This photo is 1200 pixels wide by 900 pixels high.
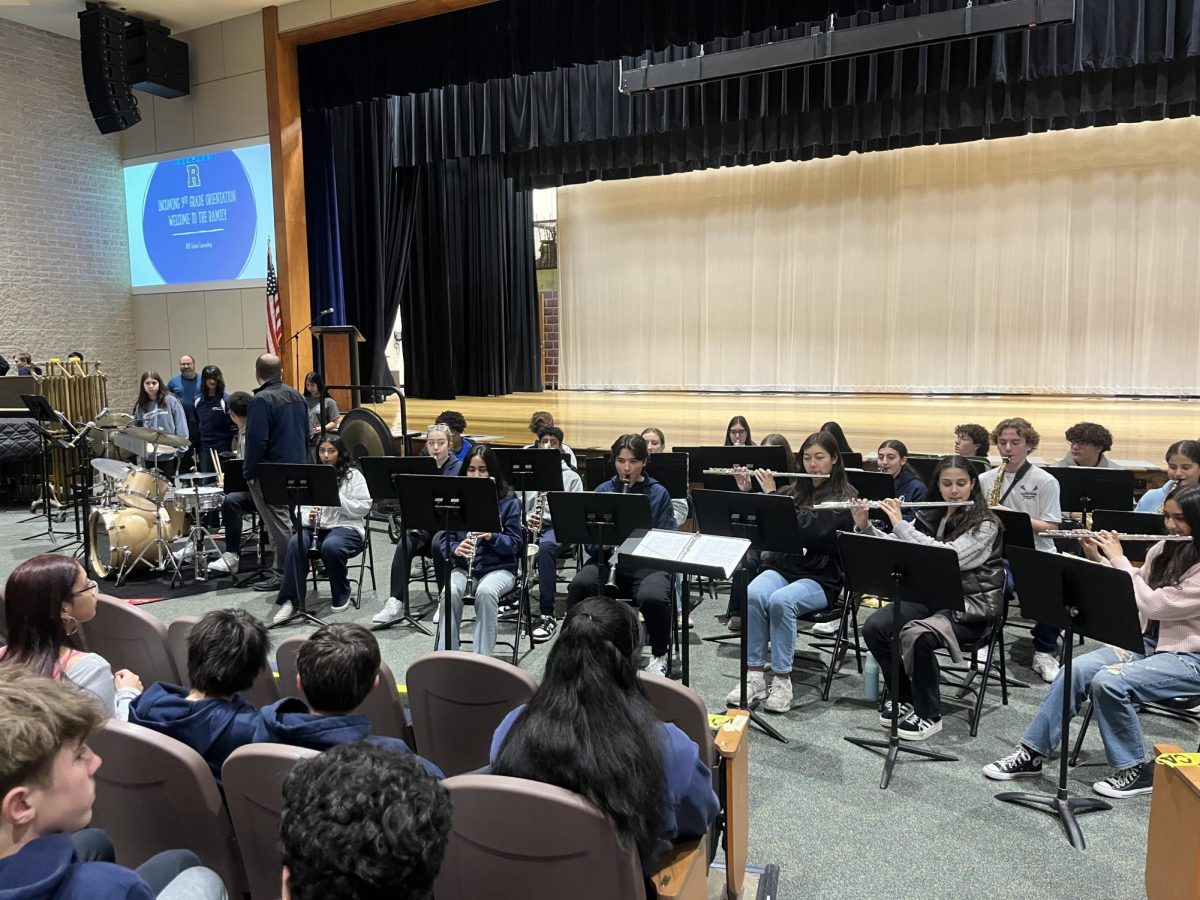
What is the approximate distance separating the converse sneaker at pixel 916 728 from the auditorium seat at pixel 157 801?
9.37 ft

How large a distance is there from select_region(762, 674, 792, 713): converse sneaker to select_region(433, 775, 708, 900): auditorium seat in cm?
258

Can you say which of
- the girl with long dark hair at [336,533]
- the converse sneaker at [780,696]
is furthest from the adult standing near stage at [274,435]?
the converse sneaker at [780,696]

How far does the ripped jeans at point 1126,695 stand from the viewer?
3.38 m

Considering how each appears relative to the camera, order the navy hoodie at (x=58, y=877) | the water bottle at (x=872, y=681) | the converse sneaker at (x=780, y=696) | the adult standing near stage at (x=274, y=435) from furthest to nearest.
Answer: the adult standing near stage at (x=274, y=435), the water bottle at (x=872, y=681), the converse sneaker at (x=780, y=696), the navy hoodie at (x=58, y=877)

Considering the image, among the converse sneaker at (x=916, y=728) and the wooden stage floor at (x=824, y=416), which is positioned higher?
the wooden stage floor at (x=824, y=416)

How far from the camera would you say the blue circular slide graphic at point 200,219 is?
11656mm

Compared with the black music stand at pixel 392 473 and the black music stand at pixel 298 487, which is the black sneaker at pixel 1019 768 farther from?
the black music stand at pixel 298 487

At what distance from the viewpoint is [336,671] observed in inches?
89.6

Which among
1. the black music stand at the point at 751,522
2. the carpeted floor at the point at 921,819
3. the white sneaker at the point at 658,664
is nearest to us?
the carpeted floor at the point at 921,819

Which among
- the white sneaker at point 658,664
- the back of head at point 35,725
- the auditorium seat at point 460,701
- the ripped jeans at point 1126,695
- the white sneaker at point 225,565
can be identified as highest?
the back of head at point 35,725

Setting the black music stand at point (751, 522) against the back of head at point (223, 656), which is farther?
the black music stand at point (751, 522)

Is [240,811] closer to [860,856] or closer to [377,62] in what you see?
[860,856]

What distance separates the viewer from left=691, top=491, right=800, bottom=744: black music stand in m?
4.16

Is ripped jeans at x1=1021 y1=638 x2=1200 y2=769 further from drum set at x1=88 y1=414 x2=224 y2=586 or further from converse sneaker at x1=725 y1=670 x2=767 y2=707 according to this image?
drum set at x1=88 y1=414 x2=224 y2=586
